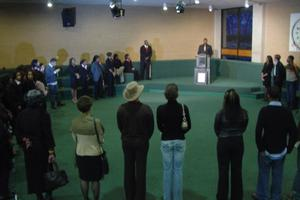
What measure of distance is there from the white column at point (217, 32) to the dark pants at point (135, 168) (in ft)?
42.1

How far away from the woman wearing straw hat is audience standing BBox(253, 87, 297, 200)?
122 centimetres

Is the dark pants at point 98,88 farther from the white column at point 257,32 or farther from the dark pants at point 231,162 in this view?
the dark pants at point 231,162

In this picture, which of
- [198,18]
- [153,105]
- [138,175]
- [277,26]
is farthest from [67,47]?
[138,175]

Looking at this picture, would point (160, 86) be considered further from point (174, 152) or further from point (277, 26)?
point (174, 152)

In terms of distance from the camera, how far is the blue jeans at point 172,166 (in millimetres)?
4402

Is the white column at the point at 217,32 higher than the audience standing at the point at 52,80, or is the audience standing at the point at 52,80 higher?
the white column at the point at 217,32

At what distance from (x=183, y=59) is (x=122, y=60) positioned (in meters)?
2.69

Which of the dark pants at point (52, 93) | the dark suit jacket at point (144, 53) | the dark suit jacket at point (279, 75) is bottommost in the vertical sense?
the dark pants at point (52, 93)

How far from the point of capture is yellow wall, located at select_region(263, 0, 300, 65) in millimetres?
12938

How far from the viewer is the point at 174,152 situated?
4434 mm

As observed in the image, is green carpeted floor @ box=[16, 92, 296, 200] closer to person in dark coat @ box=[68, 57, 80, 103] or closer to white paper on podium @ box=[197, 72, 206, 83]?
person in dark coat @ box=[68, 57, 80, 103]

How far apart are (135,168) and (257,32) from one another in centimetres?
1098

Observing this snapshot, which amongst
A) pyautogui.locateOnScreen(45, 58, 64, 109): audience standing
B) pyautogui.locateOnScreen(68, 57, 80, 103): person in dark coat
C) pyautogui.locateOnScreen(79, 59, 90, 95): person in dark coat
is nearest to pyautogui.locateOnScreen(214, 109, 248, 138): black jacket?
pyautogui.locateOnScreen(45, 58, 64, 109): audience standing

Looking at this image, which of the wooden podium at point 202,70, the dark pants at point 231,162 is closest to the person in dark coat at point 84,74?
the wooden podium at point 202,70
